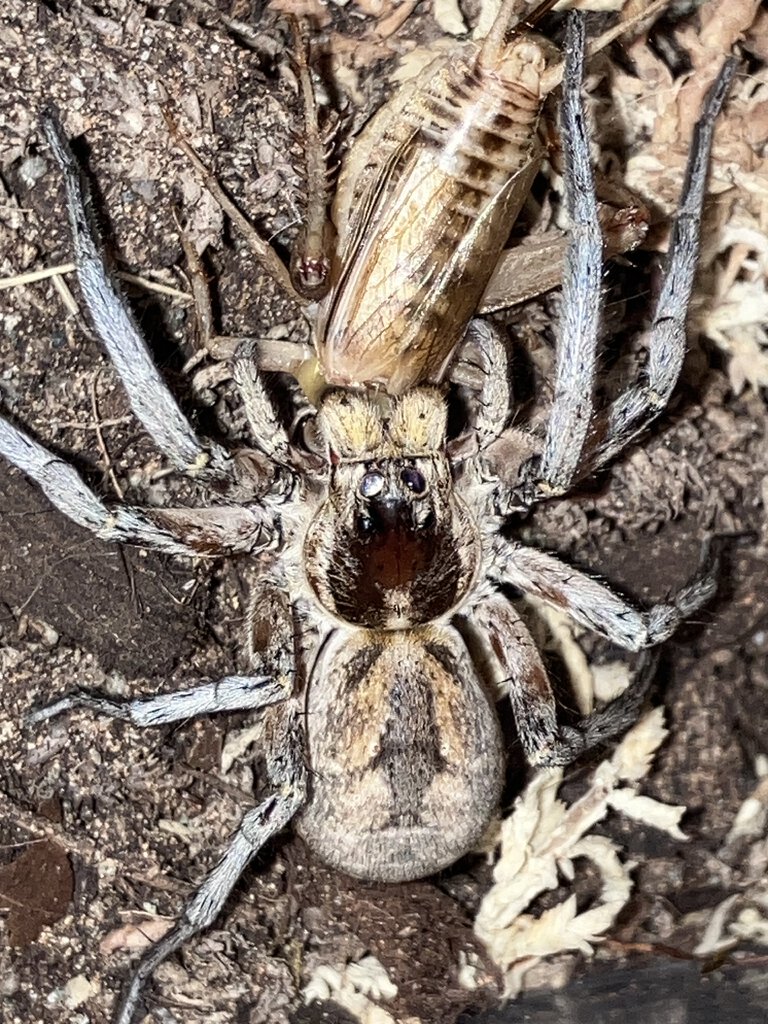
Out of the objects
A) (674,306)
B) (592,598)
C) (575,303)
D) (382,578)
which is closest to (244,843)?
(382,578)

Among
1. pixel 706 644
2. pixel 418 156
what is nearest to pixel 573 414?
pixel 418 156

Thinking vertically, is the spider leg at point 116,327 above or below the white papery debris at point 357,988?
above

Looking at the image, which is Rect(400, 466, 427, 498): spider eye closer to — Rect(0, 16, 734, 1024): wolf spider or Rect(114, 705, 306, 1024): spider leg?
Rect(0, 16, 734, 1024): wolf spider

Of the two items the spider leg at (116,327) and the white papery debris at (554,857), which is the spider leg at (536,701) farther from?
the spider leg at (116,327)

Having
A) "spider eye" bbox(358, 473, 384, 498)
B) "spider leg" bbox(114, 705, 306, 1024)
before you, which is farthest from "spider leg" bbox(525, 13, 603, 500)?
"spider leg" bbox(114, 705, 306, 1024)

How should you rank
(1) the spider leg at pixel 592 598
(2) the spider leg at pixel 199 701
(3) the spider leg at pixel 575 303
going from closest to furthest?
1. (3) the spider leg at pixel 575 303
2. (2) the spider leg at pixel 199 701
3. (1) the spider leg at pixel 592 598

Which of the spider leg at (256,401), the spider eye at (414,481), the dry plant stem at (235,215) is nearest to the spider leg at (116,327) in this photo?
the spider leg at (256,401)
